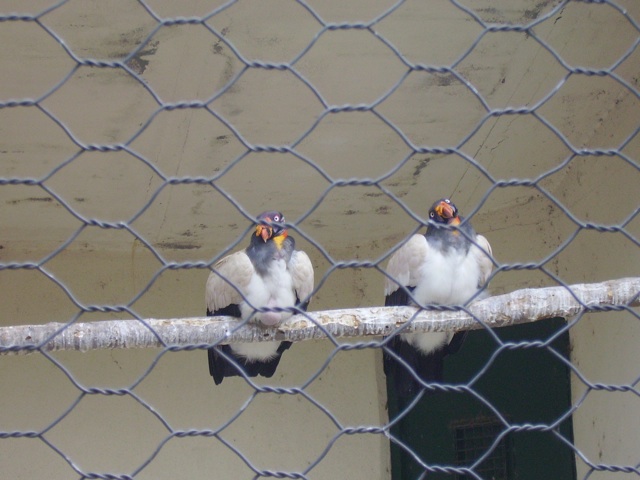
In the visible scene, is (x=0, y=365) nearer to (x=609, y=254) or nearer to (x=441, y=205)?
(x=441, y=205)

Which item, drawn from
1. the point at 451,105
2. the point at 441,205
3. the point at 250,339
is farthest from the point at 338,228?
the point at 250,339

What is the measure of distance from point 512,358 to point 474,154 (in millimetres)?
692

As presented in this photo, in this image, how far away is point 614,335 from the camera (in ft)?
9.09

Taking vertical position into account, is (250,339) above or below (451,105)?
below

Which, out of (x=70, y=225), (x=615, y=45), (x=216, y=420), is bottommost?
(x=216, y=420)

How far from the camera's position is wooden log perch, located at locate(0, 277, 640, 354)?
71.7 inches

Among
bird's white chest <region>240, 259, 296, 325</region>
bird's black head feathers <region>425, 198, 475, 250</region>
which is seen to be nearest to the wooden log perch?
bird's white chest <region>240, 259, 296, 325</region>

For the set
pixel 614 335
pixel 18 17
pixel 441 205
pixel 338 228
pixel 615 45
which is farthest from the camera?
pixel 338 228

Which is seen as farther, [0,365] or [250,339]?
[0,365]

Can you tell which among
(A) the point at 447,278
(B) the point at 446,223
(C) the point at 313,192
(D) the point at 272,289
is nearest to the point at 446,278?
(A) the point at 447,278

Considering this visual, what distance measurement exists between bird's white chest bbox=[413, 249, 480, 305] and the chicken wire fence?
243 millimetres

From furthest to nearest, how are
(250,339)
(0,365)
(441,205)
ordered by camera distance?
(0,365)
(441,205)
(250,339)

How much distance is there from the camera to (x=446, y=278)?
7.69 feet

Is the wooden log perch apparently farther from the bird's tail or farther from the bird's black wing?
the bird's tail
